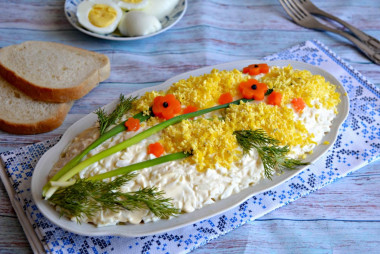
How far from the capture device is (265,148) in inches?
→ 95.3

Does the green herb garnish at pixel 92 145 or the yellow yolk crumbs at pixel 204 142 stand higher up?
the yellow yolk crumbs at pixel 204 142

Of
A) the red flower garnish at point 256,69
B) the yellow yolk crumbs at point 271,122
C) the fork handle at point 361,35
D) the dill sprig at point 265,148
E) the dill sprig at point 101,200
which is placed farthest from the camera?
the fork handle at point 361,35

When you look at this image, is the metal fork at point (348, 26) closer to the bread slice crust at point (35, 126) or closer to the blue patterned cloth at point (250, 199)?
the blue patterned cloth at point (250, 199)

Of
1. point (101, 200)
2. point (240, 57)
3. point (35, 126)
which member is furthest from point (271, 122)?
point (35, 126)

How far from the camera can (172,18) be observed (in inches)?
165

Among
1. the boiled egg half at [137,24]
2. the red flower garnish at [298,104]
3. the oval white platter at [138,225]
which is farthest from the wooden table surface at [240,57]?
the red flower garnish at [298,104]

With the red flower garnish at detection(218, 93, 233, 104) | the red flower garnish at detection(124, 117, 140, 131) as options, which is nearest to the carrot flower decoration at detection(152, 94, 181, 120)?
the red flower garnish at detection(124, 117, 140, 131)

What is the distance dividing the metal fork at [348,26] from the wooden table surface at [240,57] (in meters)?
0.13

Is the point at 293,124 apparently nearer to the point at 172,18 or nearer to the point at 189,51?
the point at 189,51

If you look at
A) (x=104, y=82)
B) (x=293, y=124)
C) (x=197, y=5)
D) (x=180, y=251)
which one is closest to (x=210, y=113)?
(x=293, y=124)

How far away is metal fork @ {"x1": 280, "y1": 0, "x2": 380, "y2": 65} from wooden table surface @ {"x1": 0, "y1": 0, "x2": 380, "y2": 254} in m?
0.06

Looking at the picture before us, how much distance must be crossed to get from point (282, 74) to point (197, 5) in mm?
1975

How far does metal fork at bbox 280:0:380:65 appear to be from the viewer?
394 cm

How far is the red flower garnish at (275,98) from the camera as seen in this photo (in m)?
2.69
